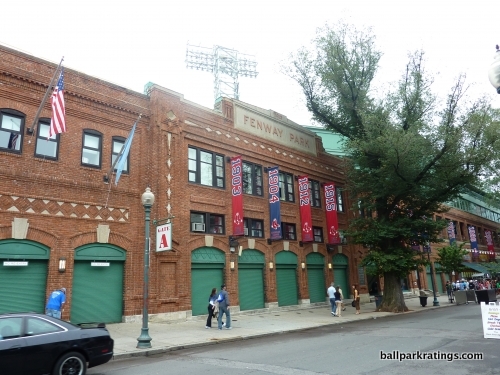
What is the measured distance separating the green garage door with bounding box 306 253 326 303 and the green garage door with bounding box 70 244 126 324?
12.9 m

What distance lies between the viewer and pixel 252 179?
23.8 m

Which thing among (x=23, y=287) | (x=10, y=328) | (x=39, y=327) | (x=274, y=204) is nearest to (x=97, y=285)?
(x=23, y=287)

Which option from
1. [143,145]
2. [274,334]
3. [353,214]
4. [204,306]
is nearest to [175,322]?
[204,306]

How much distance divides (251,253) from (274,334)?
24.8 ft

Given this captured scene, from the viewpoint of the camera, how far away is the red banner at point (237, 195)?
21062 millimetres

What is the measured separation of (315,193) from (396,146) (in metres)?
8.28

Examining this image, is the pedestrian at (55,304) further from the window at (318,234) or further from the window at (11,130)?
the window at (318,234)

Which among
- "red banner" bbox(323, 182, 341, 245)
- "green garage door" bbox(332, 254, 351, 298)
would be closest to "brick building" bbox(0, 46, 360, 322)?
"red banner" bbox(323, 182, 341, 245)

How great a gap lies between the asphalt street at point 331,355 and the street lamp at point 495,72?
5.37 m

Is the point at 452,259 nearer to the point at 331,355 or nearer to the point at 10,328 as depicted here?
the point at 331,355

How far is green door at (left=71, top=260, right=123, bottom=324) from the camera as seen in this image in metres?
15.5

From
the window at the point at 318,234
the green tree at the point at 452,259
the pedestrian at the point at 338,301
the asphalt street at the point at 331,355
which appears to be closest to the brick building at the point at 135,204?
the window at the point at 318,234

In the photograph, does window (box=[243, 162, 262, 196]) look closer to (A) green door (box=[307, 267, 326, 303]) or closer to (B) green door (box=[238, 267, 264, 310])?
(B) green door (box=[238, 267, 264, 310])

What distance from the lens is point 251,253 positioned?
22.4 metres
